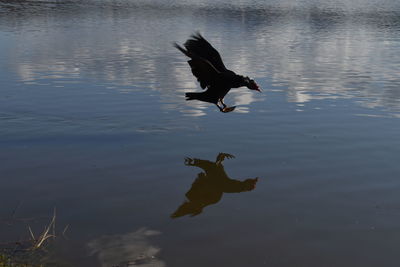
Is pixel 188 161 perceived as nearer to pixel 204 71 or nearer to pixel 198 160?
pixel 198 160

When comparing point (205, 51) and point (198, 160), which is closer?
point (198, 160)

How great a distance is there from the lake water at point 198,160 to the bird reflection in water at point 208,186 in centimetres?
3

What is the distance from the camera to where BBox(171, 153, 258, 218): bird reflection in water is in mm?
6988

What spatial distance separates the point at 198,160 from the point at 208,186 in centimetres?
103

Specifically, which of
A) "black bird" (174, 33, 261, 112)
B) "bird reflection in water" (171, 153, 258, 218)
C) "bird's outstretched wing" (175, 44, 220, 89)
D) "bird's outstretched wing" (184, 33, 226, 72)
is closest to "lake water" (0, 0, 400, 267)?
"bird reflection in water" (171, 153, 258, 218)

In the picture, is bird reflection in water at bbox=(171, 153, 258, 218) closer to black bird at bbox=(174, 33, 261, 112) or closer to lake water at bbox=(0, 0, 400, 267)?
lake water at bbox=(0, 0, 400, 267)

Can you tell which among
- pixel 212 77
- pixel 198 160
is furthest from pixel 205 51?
pixel 198 160

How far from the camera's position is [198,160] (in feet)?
29.0

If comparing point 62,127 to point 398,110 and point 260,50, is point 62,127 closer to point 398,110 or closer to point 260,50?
point 398,110

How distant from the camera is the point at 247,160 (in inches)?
345

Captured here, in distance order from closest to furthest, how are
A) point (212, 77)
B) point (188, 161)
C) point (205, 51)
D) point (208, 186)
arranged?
point (208, 186) < point (188, 161) < point (212, 77) < point (205, 51)

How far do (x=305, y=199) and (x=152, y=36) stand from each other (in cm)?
1932

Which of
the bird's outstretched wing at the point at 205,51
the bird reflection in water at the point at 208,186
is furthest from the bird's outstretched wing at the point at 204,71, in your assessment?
the bird reflection in water at the point at 208,186

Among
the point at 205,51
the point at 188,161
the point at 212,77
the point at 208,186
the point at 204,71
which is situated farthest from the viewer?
the point at 205,51
